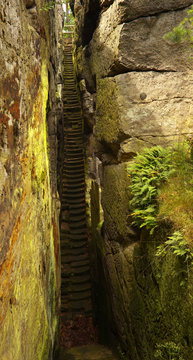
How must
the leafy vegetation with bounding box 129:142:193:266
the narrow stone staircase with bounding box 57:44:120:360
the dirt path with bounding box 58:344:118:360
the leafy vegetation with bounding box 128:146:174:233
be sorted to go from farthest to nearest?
the narrow stone staircase with bounding box 57:44:120:360
the dirt path with bounding box 58:344:118:360
the leafy vegetation with bounding box 128:146:174:233
the leafy vegetation with bounding box 129:142:193:266

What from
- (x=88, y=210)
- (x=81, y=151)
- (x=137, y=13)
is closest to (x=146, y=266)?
(x=137, y=13)

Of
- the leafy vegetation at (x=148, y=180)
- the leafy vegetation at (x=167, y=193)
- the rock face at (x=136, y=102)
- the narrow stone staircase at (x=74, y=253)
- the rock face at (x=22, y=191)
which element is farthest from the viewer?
the narrow stone staircase at (x=74, y=253)

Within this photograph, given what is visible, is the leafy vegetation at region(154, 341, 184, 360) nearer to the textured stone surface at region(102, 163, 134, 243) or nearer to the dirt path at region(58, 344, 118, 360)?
the textured stone surface at region(102, 163, 134, 243)

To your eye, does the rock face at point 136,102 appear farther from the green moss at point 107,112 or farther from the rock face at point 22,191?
the rock face at point 22,191

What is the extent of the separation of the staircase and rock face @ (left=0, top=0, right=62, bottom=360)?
495cm

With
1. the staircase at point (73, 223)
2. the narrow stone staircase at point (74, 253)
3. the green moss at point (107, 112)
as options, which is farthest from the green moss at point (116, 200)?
the staircase at point (73, 223)

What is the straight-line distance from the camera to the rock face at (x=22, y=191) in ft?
9.46

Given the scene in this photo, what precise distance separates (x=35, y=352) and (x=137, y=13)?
639 centimetres

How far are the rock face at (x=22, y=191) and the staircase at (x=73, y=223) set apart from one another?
4.95m

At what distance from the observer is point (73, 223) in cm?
1254

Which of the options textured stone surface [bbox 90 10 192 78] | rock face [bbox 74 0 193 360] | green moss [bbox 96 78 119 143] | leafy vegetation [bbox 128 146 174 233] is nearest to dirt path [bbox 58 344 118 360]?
rock face [bbox 74 0 193 360]

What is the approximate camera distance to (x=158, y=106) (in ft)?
18.5

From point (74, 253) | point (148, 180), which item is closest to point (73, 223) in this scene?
point (74, 253)

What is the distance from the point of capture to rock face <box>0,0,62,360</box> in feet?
9.46
